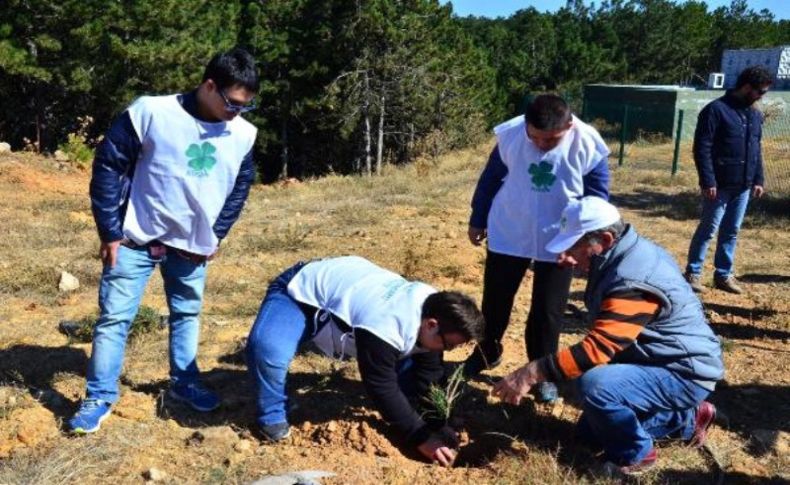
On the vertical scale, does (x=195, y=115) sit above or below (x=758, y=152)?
above

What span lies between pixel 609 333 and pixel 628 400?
0.42m

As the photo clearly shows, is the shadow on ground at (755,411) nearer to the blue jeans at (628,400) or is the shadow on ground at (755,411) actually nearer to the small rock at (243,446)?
the blue jeans at (628,400)

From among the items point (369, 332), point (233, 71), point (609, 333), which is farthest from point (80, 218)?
point (609, 333)

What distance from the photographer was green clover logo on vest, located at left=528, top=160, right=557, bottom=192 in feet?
11.6

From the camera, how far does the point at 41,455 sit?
315 centimetres

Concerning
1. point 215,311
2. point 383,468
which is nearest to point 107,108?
point 215,311

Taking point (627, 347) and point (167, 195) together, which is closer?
point (627, 347)

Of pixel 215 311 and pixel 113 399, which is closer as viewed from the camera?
pixel 113 399

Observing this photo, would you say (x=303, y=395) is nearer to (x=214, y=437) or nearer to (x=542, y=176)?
(x=214, y=437)

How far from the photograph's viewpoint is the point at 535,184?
3.57m

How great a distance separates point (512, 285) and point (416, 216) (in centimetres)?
548

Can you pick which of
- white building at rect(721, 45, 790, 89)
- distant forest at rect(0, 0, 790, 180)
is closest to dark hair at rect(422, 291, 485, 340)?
distant forest at rect(0, 0, 790, 180)

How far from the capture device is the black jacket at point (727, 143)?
5750 mm

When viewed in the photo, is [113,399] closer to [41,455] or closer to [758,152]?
[41,455]
